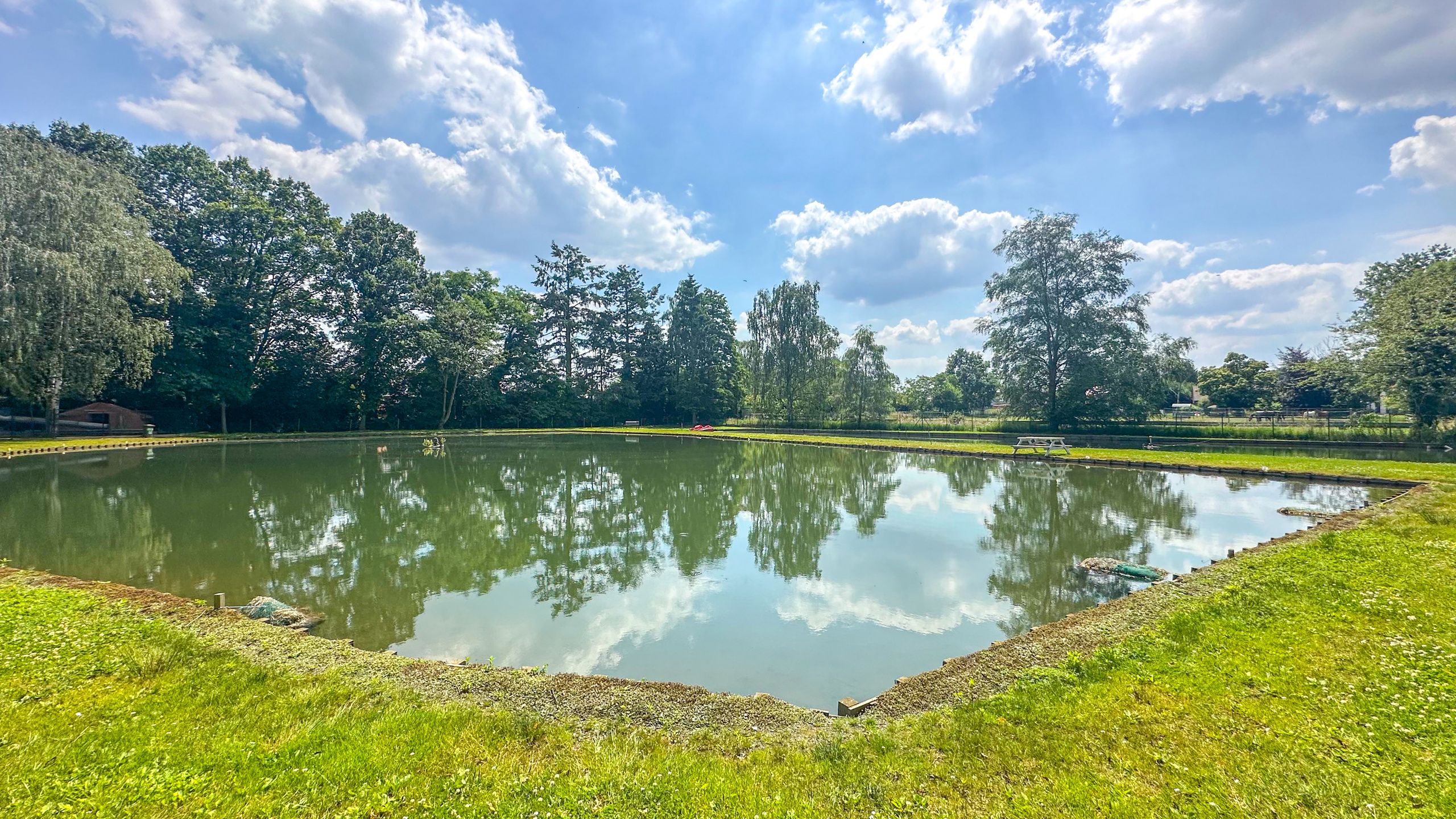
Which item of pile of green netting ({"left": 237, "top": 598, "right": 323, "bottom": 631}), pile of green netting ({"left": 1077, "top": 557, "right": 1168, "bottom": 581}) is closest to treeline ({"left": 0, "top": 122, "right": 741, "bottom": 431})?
pile of green netting ({"left": 237, "top": 598, "right": 323, "bottom": 631})

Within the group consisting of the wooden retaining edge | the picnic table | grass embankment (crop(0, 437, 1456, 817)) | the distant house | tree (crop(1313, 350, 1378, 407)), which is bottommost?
grass embankment (crop(0, 437, 1456, 817))

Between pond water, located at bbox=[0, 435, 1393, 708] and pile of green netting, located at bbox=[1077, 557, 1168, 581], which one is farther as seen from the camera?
pile of green netting, located at bbox=[1077, 557, 1168, 581]

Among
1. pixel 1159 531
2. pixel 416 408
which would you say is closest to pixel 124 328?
pixel 416 408

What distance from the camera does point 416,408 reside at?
43500 mm

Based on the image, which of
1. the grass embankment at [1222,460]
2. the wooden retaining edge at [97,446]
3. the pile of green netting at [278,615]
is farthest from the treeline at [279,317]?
the pile of green netting at [278,615]

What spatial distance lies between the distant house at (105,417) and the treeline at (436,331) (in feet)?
3.80

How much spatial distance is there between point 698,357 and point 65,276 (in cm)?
3706

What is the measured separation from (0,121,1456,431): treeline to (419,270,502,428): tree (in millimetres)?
198

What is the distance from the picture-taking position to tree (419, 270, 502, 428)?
39.8 meters

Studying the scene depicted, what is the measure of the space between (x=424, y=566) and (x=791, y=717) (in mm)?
7085

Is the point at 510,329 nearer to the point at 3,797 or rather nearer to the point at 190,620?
the point at 190,620

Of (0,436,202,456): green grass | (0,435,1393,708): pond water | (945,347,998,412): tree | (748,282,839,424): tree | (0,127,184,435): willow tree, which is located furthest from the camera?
(945,347,998,412): tree

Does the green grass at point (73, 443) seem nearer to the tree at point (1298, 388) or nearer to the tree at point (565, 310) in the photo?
the tree at point (565, 310)

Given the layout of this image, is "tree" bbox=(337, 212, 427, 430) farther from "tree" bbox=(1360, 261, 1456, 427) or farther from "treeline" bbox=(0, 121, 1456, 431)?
"tree" bbox=(1360, 261, 1456, 427)
